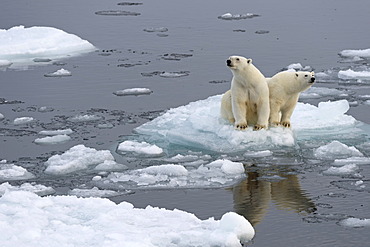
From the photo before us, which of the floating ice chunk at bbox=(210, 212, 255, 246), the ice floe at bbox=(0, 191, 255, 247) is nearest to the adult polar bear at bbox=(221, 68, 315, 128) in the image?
the ice floe at bbox=(0, 191, 255, 247)

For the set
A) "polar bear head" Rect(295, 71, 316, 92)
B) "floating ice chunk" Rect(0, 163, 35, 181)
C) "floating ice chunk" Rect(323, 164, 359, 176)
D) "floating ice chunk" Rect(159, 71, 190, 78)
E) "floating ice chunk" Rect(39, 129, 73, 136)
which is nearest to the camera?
"floating ice chunk" Rect(323, 164, 359, 176)

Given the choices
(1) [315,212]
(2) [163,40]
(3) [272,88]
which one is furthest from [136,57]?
(1) [315,212]

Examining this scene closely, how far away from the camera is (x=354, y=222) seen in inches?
294

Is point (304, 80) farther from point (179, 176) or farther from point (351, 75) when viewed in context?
point (351, 75)

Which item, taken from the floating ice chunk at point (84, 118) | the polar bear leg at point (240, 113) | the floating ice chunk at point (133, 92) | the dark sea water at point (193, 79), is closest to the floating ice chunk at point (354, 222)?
the dark sea water at point (193, 79)

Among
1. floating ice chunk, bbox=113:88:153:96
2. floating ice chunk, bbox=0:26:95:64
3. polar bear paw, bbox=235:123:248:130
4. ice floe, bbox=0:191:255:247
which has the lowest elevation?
floating ice chunk, bbox=0:26:95:64

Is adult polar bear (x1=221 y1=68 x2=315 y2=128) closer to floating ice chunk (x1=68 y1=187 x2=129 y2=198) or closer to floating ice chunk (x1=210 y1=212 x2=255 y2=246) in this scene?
floating ice chunk (x1=68 y1=187 x2=129 y2=198)

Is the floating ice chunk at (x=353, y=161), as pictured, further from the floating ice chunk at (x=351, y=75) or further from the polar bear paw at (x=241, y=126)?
the floating ice chunk at (x=351, y=75)

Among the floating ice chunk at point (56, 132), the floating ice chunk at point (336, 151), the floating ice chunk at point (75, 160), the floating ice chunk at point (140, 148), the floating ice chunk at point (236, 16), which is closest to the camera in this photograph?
the floating ice chunk at point (75, 160)

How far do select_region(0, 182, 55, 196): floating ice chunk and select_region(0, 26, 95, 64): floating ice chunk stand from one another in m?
7.92

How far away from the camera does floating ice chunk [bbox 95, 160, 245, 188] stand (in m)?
8.63

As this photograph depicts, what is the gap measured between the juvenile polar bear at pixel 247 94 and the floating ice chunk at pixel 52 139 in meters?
1.88

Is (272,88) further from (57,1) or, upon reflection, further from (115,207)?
(57,1)

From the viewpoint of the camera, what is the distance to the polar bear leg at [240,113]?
10070mm
